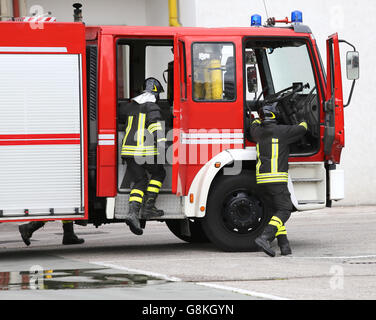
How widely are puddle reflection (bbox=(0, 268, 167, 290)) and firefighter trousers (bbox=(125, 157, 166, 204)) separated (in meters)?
1.47

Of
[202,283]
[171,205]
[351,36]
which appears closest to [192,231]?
[171,205]

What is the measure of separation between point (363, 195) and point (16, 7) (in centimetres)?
785

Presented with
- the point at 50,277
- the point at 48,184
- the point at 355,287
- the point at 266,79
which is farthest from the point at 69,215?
the point at 355,287

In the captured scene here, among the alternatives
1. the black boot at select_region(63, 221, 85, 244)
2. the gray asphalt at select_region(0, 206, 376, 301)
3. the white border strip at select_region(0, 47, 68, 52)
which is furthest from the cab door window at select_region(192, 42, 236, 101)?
the black boot at select_region(63, 221, 85, 244)

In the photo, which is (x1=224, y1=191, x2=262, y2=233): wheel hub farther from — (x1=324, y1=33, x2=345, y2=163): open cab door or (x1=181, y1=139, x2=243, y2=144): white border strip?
(x1=324, y1=33, x2=345, y2=163): open cab door

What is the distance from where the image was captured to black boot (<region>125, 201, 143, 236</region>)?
10.4m

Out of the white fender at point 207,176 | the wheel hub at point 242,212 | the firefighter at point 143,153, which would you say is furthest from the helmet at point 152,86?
the wheel hub at point 242,212

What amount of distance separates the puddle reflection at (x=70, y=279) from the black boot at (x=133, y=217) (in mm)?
1240

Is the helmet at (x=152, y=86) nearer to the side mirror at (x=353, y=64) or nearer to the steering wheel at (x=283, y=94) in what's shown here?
the steering wheel at (x=283, y=94)

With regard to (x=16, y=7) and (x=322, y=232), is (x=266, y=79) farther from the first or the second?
(x=16, y=7)

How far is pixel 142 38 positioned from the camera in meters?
10.6

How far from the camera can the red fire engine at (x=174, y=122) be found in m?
10.3

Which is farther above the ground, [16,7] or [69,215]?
[16,7]

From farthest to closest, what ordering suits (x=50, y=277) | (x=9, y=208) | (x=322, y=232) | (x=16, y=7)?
(x=16, y=7), (x=322, y=232), (x=9, y=208), (x=50, y=277)
